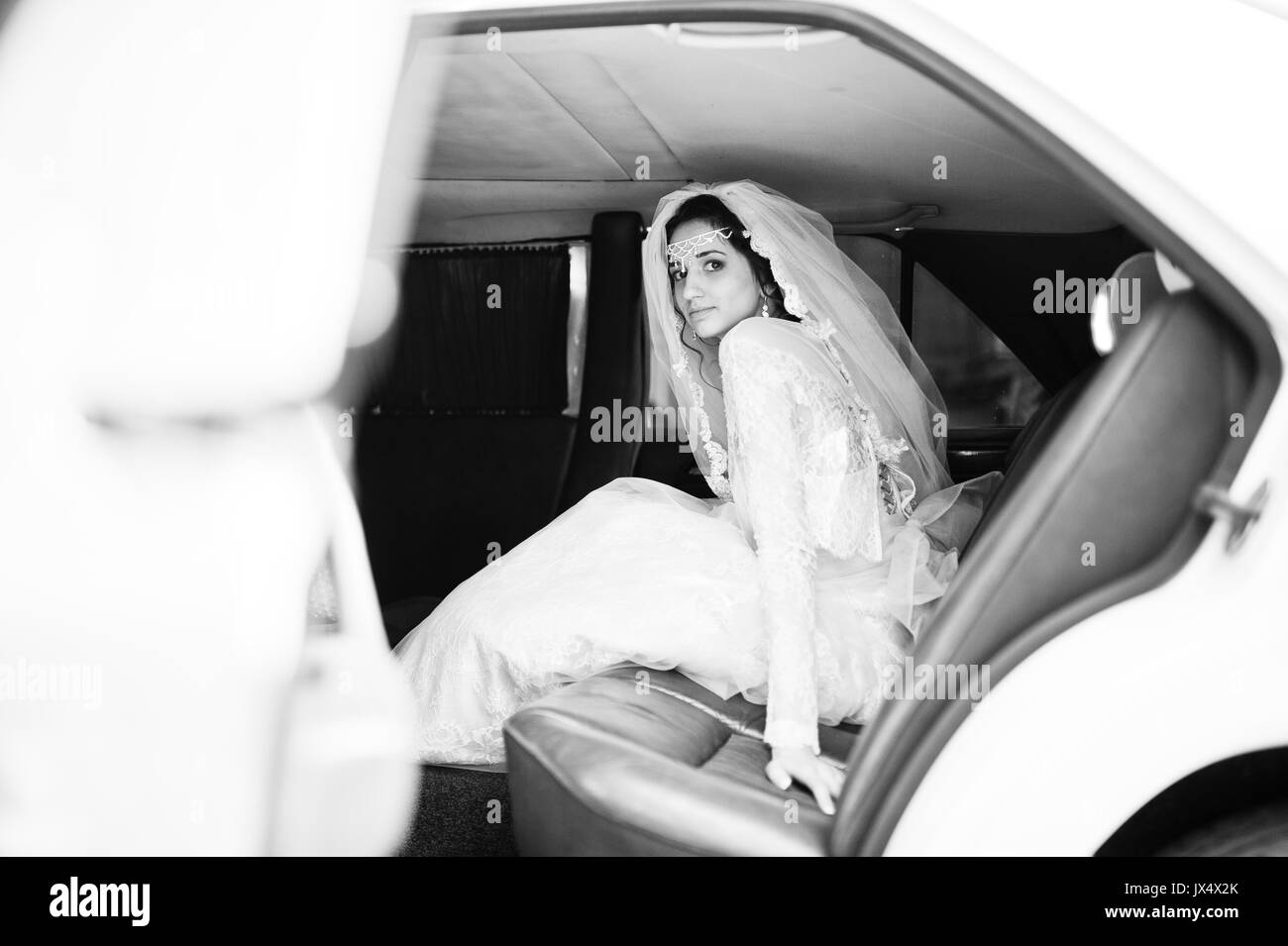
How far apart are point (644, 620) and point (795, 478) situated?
0.44 meters

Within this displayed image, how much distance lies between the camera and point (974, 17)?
41.4 inches

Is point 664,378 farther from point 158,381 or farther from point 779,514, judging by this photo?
point 158,381

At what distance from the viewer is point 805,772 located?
1.35 meters

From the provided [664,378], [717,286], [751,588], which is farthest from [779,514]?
[664,378]

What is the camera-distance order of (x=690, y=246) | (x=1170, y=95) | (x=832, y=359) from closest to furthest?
(x=1170, y=95) → (x=832, y=359) → (x=690, y=246)

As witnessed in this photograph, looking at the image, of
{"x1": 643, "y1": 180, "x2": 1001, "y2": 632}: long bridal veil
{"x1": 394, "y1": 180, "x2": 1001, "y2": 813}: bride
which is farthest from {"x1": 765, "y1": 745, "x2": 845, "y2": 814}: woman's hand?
{"x1": 643, "y1": 180, "x2": 1001, "y2": 632}: long bridal veil

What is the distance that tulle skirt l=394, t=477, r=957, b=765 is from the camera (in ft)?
5.71

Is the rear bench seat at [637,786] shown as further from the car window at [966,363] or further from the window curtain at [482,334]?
the window curtain at [482,334]

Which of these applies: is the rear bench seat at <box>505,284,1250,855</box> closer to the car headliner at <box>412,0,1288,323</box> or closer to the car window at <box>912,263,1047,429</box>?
the car headliner at <box>412,0,1288,323</box>

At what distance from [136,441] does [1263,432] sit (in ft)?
3.98

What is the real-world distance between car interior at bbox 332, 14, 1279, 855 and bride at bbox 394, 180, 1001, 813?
0.34ft

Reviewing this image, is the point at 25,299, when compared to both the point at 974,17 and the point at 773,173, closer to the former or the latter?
the point at 974,17

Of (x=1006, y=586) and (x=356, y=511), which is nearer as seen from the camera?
(x=1006, y=586)
